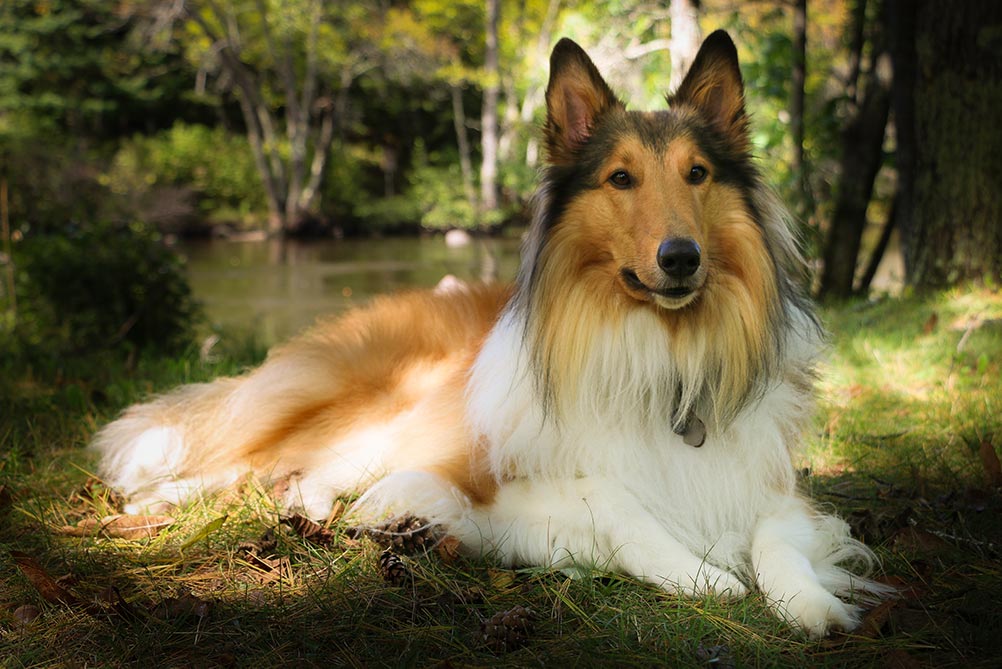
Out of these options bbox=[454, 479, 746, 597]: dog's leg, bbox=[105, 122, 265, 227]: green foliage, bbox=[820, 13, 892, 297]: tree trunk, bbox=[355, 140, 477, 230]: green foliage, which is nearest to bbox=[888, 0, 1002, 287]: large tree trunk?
bbox=[820, 13, 892, 297]: tree trunk

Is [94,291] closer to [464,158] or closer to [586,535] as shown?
[586,535]

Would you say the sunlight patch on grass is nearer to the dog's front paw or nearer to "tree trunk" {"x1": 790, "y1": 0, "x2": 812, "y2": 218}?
the dog's front paw

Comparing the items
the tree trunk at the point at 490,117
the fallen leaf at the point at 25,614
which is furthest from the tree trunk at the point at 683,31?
the tree trunk at the point at 490,117

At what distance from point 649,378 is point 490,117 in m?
22.7

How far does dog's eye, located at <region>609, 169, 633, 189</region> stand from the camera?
8.06 feet

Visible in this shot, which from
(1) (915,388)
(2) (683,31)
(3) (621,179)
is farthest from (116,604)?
(2) (683,31)

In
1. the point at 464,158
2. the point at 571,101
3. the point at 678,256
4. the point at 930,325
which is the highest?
the point at 464,158

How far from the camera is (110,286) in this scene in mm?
5645

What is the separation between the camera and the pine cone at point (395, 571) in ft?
7.34

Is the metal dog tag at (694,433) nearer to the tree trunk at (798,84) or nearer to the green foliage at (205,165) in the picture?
the tree trunk at (798,84)

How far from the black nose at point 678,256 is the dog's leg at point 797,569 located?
786mm

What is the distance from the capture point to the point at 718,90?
2660 mm

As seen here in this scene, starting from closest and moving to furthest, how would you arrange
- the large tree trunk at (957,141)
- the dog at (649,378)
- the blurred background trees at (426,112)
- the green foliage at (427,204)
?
the dog at (649,378), the large tree trunk at (957,141), the blurred background trees at (426,112), the green foliage at (427,204)

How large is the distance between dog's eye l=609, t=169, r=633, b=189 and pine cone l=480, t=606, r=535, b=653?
127 cm
